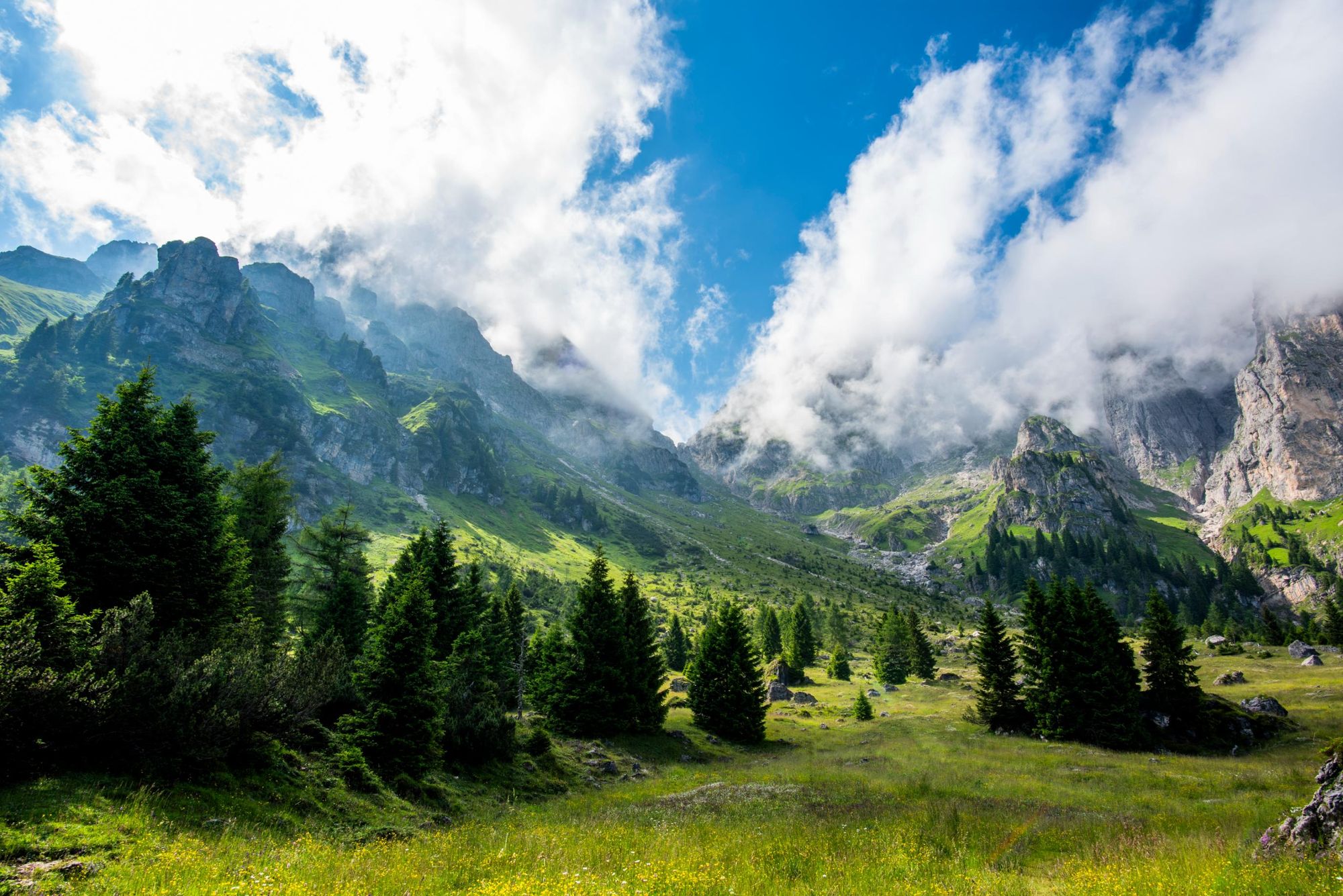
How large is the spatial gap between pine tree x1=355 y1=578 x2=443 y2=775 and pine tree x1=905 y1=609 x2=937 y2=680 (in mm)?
88822

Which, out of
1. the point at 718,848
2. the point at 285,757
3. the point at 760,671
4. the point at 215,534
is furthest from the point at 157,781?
the point at 760,671

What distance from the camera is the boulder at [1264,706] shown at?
1687 inches

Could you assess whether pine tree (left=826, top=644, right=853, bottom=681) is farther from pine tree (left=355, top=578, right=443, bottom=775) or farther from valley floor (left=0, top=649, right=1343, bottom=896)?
pine tree (left=355, top=578, right=443, bottom=775)

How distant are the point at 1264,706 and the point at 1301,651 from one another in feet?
155

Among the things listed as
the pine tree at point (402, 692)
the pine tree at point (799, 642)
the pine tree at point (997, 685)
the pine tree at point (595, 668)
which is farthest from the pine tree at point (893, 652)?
the pine tree at point (402, 692)

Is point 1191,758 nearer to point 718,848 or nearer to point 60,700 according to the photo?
point 718,848

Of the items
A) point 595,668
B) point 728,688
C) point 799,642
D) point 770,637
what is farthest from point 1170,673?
point 770,637

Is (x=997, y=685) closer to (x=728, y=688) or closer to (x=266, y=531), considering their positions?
(x=728, y=688)

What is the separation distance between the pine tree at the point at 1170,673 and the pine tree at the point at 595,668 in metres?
43.5

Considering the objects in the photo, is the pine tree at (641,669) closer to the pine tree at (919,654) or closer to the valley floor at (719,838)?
the valley floor at (719,838)

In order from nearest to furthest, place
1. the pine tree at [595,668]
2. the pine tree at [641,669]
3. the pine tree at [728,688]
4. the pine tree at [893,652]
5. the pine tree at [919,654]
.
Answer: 1. the pine tree at [595,668]
2. the pine tree at [641,669]
3. the pine tree at [728,688]
4. the pine tree at [893,652]
5. the pine tree at [919,654]

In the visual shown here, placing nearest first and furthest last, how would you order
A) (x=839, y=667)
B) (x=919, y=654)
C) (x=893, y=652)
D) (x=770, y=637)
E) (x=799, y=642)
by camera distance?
(x=893, y=652) → (x=919, y=654) → (x=839, y=667) → (x=799, y=642) → (x=770, y=637)

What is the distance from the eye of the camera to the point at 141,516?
20672 millimetres

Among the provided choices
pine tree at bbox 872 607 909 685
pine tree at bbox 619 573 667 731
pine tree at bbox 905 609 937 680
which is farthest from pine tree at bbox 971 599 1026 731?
pine tree at bbox 905 609 937 680
